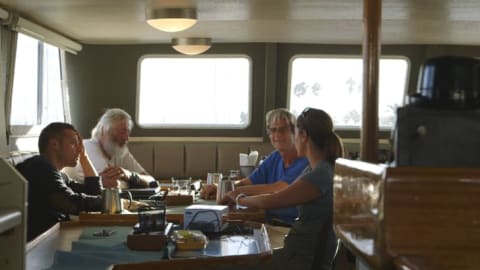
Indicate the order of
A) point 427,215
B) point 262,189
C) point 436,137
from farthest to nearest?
1. point 262,189
2. point 436,137
3. point 427,215

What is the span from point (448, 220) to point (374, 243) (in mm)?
124

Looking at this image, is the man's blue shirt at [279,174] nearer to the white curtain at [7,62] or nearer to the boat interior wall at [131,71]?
the white curtain at [7,62]

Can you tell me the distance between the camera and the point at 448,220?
109 cm

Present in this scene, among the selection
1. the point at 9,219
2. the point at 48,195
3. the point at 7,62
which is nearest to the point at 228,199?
the point at 48,195

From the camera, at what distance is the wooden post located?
168cm

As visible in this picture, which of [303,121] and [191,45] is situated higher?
[191,45]

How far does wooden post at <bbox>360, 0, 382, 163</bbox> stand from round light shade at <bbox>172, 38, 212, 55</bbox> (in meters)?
4.92

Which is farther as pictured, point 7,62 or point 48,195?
point 7,62

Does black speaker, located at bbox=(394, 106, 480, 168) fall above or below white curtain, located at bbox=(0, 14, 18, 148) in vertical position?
below

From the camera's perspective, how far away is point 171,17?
15.7 ft

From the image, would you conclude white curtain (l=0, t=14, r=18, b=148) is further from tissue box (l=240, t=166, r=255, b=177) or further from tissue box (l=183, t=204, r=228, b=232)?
tissue box (l=183, t=204, r=228, b=232)

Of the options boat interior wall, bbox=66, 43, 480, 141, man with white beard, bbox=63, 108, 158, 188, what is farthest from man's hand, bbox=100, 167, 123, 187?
boat interior wall, bbox=66, 43, 480, 141

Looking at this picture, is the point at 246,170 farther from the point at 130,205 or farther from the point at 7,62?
the point at 7,62

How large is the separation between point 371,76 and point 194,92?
6797 mm
